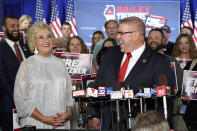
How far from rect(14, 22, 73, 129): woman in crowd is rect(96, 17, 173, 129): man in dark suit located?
2.21 feet

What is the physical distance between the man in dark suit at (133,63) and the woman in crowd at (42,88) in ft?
Result: 2.21

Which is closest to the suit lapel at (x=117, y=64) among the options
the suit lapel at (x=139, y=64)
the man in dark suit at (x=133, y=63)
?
the man in dark suit at (x=133, y=63)

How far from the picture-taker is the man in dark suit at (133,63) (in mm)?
4125

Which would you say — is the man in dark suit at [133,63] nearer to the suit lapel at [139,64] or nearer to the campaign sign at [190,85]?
the suit lapel at [139,64]

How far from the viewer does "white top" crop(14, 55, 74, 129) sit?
15.4 feet

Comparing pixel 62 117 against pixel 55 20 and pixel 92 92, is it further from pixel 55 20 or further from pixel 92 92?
pixel 55 20

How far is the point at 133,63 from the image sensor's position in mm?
4281

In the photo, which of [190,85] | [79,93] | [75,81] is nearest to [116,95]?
[79,93]

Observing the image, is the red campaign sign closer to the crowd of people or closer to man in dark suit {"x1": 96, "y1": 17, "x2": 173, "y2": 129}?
the crowd of people

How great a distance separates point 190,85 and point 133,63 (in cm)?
171

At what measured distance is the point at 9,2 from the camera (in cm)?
1197

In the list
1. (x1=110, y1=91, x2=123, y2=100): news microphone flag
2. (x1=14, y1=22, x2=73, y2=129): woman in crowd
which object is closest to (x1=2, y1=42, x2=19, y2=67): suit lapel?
(x1=14, y1=22, x2=73, y2=129): woman in crowd

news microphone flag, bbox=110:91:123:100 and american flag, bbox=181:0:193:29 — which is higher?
american flag, bbox=181:0:193:29

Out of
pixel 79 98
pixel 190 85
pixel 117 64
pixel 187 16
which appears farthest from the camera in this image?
pixel 187 16
